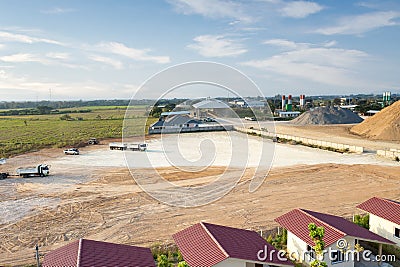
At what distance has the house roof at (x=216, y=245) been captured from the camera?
325 inches

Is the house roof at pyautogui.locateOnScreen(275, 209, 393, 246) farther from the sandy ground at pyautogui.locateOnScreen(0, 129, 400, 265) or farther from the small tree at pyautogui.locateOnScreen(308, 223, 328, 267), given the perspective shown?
the sandy ground at pyautogui.locateOnScreen(0, 129, 400, 265)

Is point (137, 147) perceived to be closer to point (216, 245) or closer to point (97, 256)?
point (216, 245)

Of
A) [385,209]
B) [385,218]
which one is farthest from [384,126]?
[385,218]

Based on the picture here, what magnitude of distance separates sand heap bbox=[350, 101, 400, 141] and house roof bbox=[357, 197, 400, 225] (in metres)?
29.7

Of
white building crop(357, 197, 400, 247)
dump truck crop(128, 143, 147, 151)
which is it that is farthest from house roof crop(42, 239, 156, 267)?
dump truck crop(128, 143, 147, 151)

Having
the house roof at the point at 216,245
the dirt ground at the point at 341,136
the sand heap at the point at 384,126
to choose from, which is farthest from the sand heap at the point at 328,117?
the house roof at the point at 216,245

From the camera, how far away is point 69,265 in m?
7.34

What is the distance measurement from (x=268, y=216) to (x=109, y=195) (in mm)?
8645

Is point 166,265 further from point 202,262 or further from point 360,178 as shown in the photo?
point 360,178

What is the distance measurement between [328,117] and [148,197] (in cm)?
4668

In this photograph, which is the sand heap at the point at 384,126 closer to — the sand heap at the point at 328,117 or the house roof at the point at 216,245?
the sand heap at the point at 328,117

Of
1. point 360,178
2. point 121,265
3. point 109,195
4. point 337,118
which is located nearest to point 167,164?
point 109,195

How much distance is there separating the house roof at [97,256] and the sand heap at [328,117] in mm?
51409

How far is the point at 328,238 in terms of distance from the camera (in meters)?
9.55
